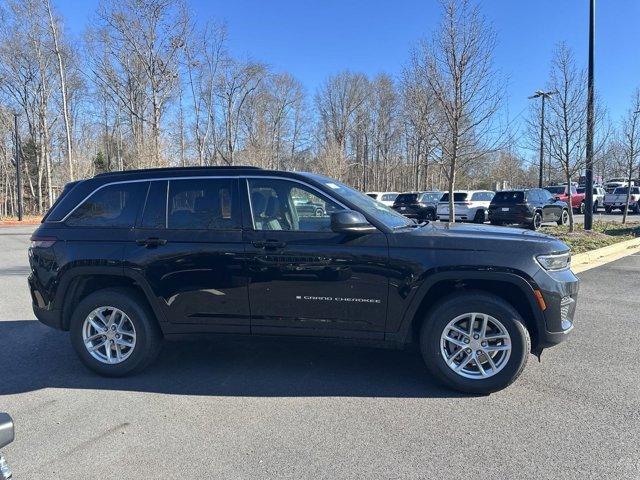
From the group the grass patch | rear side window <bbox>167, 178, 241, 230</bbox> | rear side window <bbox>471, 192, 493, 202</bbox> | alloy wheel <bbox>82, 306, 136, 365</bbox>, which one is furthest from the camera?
rear side window <bbox>471, 192, 493, 202</bbox>

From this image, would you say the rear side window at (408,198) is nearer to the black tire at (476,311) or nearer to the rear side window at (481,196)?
the rear side window at (481,196)

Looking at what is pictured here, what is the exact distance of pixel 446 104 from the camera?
11414 millimetres

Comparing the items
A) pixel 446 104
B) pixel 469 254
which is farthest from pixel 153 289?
pixel 446 104

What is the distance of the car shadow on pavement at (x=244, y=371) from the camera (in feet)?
13.3

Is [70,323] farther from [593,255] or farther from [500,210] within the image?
[500,210]

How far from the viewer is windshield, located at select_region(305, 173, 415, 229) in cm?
411

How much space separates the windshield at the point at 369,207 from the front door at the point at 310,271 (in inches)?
6.4

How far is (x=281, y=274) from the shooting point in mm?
4016

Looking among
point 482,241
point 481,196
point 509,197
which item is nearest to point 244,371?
point 482,241

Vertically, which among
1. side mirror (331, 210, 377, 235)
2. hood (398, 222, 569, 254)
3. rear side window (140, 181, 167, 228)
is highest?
rear side window (140, 181, 167, 228)

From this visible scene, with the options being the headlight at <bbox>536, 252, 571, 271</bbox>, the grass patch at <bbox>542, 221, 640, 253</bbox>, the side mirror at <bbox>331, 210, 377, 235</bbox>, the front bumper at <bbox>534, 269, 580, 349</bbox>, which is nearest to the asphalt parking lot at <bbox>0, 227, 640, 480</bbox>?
the front bumper at <bbox>534, 269, 580, 349</bbox>

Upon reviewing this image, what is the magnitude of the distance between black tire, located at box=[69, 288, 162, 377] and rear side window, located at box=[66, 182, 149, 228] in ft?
2.10

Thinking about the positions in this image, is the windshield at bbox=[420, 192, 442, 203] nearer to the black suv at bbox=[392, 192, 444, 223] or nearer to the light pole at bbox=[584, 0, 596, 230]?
the black suv at bbox=[392, 192, 444, 223]

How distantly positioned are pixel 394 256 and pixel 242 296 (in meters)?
1.35
